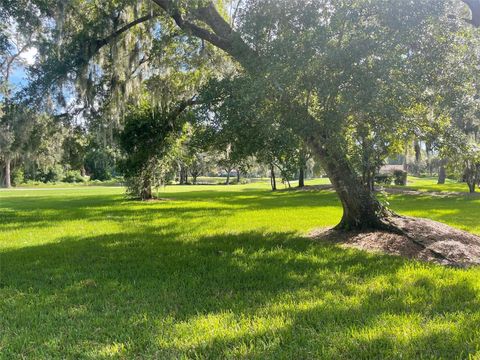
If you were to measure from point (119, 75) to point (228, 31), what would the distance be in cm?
406

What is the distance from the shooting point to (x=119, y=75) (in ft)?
33.2

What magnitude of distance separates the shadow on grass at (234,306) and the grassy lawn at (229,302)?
0.01 m

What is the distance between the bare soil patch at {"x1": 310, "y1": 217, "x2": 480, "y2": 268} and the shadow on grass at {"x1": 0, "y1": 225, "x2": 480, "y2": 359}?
622 mm

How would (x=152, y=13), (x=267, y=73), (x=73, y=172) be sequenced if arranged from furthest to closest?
(x=73, y=172), (x=152, y=13), (x=267, y=73)

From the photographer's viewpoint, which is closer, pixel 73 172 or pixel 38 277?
pixel 38 277

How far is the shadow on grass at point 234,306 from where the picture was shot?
9.78 ft

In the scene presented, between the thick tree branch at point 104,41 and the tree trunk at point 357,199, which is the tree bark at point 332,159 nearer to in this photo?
the tree trunk at point 357,199

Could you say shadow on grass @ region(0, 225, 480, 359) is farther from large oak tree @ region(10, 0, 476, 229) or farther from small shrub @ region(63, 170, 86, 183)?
small shrub @ region(63, 170, 86, 183)

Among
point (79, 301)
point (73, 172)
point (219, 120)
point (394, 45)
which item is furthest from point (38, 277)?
point (73, 172)

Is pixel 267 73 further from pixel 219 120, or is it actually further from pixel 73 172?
pixel 73 172

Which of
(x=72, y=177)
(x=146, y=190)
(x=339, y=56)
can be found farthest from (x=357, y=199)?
(x=72, y=177)

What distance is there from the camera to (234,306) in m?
3.86

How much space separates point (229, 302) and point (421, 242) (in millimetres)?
4171

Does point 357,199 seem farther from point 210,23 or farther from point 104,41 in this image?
point 104,41
